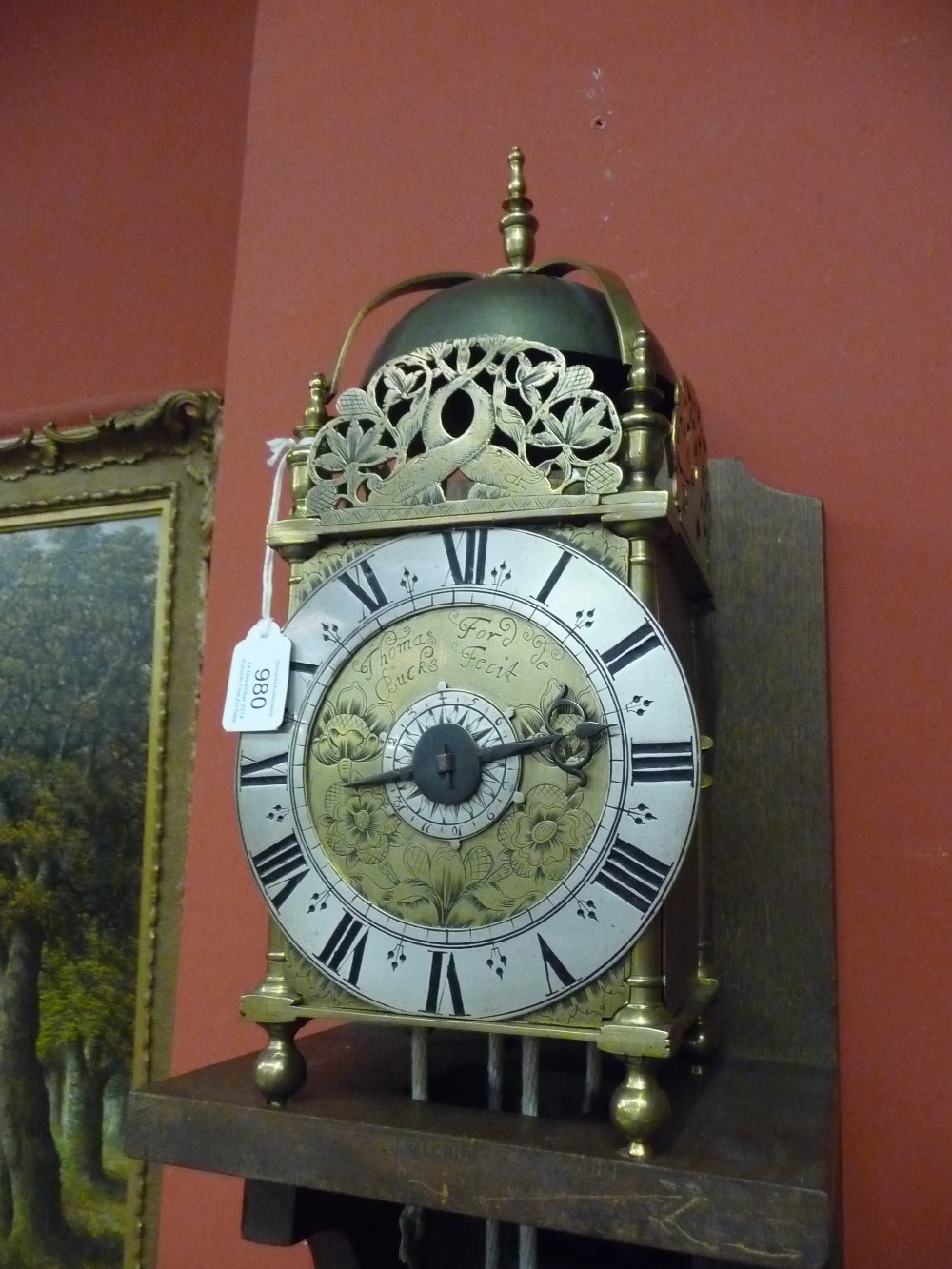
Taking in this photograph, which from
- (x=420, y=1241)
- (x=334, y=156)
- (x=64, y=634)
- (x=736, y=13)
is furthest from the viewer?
(x=64, y=634)

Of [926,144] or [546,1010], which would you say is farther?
[926,144]

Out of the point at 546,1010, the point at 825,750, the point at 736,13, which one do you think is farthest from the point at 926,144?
the point at 546,1010

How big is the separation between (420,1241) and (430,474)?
0.52 meters

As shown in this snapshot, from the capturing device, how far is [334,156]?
1129 millimetres

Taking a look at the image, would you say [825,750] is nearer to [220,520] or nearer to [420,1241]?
[420,1241]

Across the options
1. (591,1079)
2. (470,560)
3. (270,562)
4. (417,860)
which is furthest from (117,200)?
(591,1079)

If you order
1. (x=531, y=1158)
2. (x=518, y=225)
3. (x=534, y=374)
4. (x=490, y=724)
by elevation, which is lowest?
(x=531, y=1158)

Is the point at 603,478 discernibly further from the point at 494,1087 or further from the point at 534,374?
the point at 494,1087

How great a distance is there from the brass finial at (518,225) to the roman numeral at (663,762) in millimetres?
367

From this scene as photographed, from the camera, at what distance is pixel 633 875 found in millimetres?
573

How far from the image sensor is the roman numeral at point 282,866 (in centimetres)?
63

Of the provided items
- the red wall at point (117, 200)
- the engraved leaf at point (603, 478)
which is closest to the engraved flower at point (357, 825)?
the engraved leaf at point (603, 478)

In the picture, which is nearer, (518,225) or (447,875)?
(447,875)

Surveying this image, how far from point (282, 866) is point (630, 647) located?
0.24 metres
